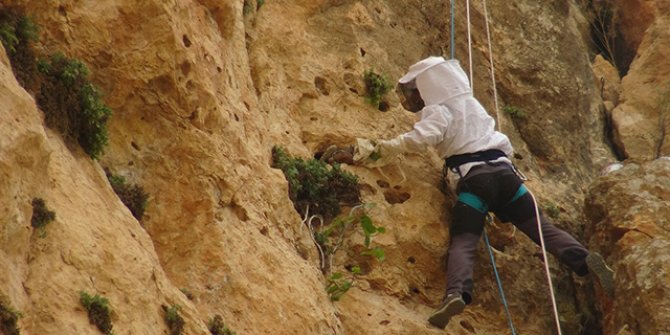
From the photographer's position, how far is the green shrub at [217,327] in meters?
7.06

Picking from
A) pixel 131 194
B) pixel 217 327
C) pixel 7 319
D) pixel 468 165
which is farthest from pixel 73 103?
pixel 468 165

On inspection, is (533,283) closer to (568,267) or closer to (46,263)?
(568,267)

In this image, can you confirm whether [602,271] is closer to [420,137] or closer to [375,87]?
[420,137]

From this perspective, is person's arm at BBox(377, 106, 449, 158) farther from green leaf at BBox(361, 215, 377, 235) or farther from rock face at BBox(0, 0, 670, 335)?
green leaf at BBox(361, 215, 377, 235)

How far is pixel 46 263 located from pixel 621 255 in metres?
4.65

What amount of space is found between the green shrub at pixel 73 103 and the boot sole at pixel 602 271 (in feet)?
12.5

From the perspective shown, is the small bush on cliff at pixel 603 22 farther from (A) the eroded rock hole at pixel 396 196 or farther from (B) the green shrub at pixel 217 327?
(B) the green shrub at pixel 217 327

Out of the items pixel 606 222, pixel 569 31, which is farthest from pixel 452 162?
pixel 569 31

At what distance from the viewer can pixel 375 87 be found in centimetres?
980

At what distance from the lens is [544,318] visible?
9.27 metres

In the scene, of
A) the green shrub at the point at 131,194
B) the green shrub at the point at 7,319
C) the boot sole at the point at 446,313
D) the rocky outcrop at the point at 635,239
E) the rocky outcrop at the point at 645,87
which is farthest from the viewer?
the rocky outcrop at the point at 645,87

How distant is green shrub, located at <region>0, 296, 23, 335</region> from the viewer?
17.4 ft

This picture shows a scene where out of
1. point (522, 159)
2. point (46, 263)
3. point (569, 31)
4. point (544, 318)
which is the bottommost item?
point (46, 263)

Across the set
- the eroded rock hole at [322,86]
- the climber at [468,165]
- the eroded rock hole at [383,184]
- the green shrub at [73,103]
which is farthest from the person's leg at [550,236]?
the green shrub at [73,103]
